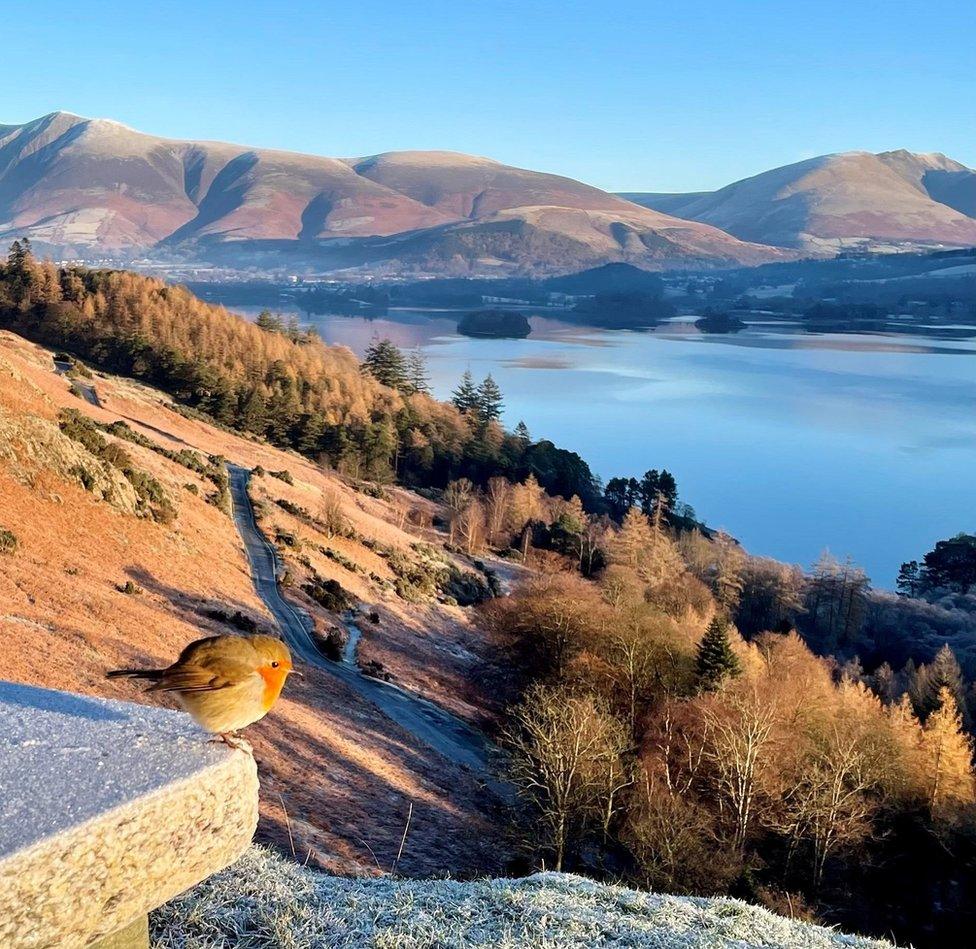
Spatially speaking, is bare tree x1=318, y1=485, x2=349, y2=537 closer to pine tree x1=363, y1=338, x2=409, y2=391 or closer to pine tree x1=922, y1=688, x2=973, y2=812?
pine tree x1=922, y1=688, x2=973, y2=812

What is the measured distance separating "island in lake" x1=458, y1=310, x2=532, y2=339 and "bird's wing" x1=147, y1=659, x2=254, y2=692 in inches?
6133

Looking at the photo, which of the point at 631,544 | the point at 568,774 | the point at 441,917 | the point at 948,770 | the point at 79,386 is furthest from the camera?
the point at 631,544

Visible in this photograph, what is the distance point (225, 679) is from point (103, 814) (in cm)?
74

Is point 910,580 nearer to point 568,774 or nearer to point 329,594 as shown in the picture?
point 329,594

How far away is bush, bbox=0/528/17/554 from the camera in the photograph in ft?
49.5

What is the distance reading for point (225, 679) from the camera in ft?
11.1

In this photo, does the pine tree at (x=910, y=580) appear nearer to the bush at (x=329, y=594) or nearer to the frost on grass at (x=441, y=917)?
the bush at (x=329, y=594)

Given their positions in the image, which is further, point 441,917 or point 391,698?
point 391,698

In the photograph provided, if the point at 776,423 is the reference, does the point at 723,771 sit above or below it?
below

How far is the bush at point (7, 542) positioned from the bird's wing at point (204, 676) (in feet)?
44.5

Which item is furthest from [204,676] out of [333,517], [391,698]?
[333,517]

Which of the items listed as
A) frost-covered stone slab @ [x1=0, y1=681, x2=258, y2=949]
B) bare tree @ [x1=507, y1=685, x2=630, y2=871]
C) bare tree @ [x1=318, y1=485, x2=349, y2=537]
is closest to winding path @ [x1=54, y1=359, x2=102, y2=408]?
bare tree @ [x1=318, y1=485, x2=349, y2=537]

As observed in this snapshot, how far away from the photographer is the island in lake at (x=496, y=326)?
522ft

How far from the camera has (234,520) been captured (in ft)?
92.5
